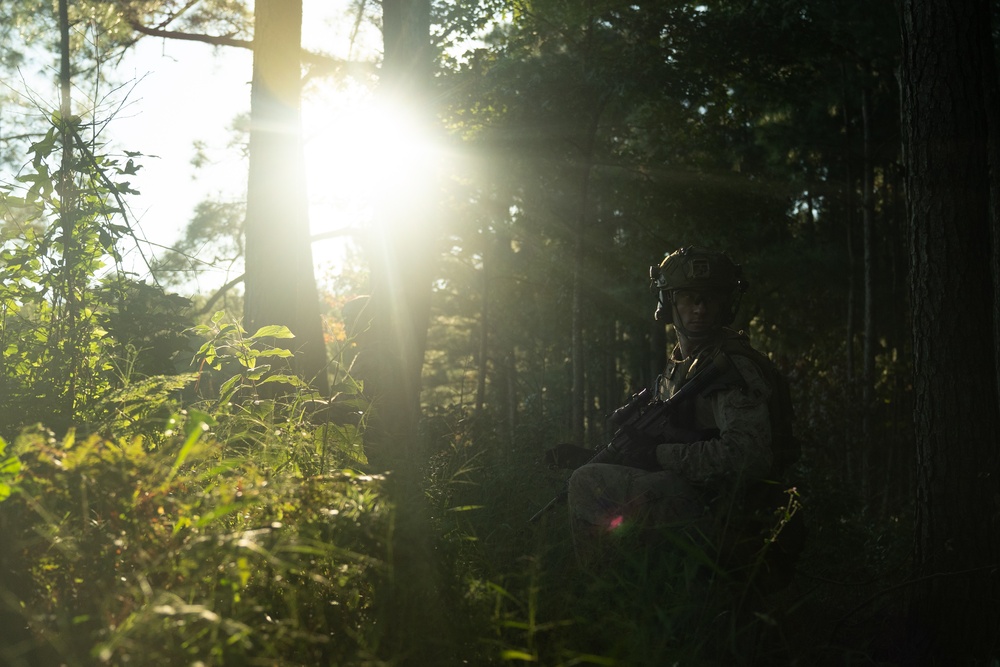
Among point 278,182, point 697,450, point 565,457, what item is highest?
point 278,182

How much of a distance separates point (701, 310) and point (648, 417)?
2.07 ft

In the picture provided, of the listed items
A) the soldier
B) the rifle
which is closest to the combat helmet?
the soldier

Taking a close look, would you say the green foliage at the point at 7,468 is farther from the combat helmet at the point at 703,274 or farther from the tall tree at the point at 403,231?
the tall tree at the point at 403,231

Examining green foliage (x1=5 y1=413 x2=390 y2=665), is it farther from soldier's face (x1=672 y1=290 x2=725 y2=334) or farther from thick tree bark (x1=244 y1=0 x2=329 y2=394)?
thick tree bark (x1=244 y1=0 x2=329 y2=394)

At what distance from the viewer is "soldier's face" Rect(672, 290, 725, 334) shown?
4371mm

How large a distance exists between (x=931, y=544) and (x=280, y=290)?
4.93m

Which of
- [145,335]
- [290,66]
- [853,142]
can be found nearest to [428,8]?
[290,66]

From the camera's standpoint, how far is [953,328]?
3.83m

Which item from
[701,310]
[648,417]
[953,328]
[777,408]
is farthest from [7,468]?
[953,328]

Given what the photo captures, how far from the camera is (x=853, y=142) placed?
53.3 feet

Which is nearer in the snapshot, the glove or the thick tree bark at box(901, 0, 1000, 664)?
the thick tree bark at box(901, 0, 1000, 664)

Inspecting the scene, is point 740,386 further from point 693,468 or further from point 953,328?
point 953,328

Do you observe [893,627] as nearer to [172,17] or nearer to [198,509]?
[198,509]

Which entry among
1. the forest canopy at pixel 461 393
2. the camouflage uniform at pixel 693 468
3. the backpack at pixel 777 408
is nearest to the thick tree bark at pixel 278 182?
the forest canopy at pixel 461 393
